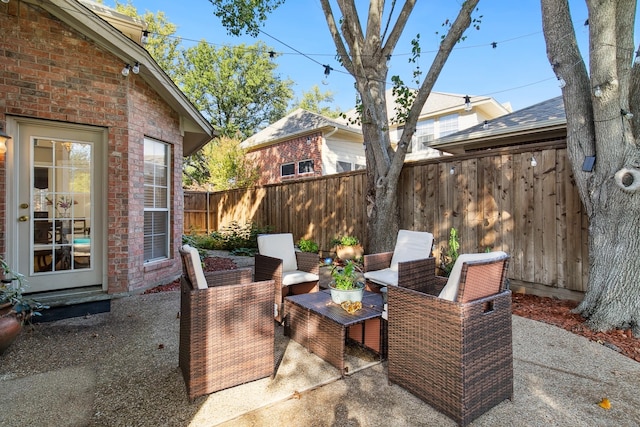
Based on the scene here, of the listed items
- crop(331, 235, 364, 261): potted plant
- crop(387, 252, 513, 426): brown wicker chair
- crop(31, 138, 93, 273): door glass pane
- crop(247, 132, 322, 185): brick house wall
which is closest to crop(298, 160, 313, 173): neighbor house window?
crop(247, 132, 322, 185): brick house wall

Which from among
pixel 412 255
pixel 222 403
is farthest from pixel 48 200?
pixel 412 255

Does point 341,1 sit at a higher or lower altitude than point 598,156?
higher

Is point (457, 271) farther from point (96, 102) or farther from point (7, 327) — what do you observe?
point (96, 102)

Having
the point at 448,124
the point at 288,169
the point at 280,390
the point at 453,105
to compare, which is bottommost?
the point at 280,390

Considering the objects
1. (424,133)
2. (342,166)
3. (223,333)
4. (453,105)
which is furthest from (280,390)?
(424,133)

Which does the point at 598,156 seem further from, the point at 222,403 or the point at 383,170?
the point at 222,403

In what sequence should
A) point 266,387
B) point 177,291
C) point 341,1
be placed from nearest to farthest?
point 266,387 → point 177,291 → point 341,1

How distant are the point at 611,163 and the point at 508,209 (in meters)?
1.53

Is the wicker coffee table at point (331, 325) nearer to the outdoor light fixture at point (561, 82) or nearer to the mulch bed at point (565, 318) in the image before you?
the mulch bed at point (565, 318)

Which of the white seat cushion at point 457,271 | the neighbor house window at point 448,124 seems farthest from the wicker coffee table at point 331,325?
the neighbor house window at point 448,124

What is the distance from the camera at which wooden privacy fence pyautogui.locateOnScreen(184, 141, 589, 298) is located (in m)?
4.18

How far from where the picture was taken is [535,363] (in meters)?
2.73

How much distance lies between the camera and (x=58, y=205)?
433 cm

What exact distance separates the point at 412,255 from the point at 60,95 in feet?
15.8
